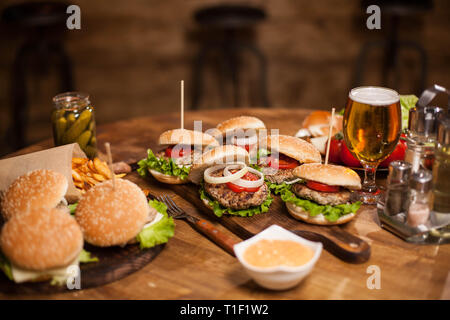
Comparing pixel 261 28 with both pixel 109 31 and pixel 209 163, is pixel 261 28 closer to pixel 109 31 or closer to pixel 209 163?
pixel 109 31

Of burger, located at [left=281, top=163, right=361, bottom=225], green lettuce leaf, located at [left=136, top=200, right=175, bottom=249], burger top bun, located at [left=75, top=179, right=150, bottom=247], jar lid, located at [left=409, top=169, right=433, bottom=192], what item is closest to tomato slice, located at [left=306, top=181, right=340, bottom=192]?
burger, located at [left=281, top=163, right=361, bottom=225]

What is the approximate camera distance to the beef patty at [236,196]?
219 cm

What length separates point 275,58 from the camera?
20.6 ft

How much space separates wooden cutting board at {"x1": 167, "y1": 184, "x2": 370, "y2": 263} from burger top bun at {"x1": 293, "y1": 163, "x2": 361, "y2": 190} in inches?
7.8

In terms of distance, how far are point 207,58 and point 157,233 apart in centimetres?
448

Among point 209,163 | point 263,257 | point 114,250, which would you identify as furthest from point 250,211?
point 114,250

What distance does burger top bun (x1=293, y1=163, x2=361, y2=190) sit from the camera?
2.11 meters

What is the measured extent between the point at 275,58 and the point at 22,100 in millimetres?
3157

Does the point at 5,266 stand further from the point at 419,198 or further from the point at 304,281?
the point at 419,198

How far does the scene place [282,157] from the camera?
2.64m

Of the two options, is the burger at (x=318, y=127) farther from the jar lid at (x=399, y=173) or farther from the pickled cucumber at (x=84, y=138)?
the pickled cucumber at (x=84, y=138)

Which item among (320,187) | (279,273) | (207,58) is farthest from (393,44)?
Answer: (279,273)

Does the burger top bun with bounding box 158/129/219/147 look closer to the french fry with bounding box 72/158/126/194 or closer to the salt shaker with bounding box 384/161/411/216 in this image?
the french fry with bounding box 72/158/126/194

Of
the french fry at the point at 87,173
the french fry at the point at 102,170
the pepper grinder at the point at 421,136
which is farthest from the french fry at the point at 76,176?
the pepper grinder at the point at 421,136
